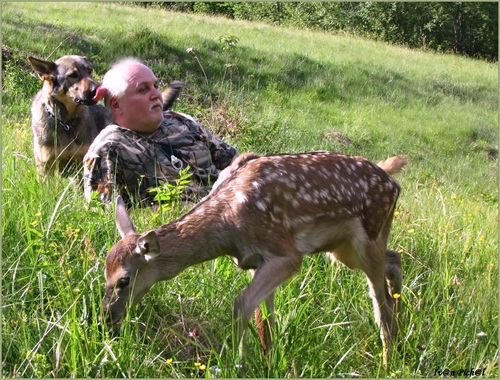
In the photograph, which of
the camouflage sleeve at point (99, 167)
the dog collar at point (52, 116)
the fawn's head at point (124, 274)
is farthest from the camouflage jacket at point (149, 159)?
the dog collar at point (52, 116)

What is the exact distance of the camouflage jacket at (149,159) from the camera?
580 centimetres

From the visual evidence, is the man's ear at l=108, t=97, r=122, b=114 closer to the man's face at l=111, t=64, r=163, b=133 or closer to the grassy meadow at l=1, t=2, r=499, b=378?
the man's face at l=111, t=64, r=163, b=133

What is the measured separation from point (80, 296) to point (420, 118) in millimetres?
14727

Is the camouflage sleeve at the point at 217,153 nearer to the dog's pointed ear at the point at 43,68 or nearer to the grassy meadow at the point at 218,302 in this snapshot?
the grassy meadow at the point at 218,302

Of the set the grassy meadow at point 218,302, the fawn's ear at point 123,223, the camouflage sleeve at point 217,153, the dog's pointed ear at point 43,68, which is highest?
the dog's pointed ear at point 43,68

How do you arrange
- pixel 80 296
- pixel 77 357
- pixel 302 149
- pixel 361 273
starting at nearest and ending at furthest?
pixel 77 357, pixel 80 296, pixel 361 273, pixel 302 149

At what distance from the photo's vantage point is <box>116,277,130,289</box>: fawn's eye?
3.86 meters

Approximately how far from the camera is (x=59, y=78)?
8117mm

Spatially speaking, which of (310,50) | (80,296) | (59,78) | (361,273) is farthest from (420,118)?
(80,296)

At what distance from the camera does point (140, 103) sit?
6059 mm

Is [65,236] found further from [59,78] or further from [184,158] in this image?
[59,78]

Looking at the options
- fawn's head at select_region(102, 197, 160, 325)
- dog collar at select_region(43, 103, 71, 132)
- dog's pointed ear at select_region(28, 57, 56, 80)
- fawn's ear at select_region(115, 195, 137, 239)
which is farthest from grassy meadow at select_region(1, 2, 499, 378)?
dog's pointed ear at select_region(28, 57, 56, 80)

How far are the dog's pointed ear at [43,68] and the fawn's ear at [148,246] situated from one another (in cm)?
486

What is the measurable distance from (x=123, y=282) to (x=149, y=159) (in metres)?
2.32
